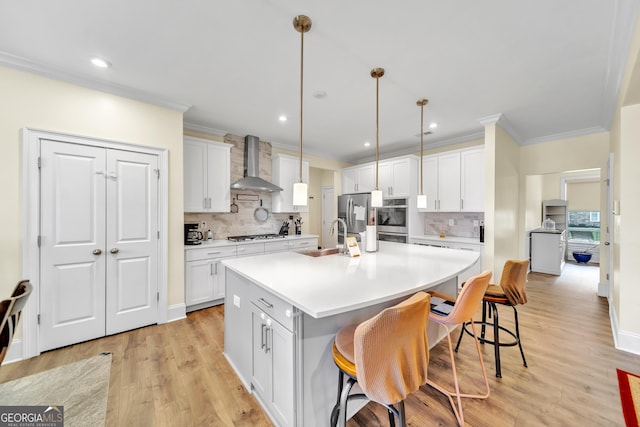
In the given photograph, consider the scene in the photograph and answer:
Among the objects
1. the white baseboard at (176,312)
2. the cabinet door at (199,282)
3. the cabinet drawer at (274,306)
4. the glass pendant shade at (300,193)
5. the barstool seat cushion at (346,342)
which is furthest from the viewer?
the cabinet door at (199,282)

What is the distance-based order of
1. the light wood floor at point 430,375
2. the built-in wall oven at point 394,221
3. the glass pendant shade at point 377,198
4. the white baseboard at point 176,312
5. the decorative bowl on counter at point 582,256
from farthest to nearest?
the decorative bowl on counter at point 582,256
the built-in wall oven at point 394,221
the white baseboard at point 176,312
the glass pendant shade at point 377,198
the light wood floor at point 430,375

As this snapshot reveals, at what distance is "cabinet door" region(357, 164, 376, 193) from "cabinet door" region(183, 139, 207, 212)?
3.15m

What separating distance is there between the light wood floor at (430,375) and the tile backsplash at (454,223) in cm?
176

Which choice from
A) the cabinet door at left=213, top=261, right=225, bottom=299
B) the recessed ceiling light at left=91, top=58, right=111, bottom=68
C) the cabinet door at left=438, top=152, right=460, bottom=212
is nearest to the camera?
the recessed ceiling light at left=91, top=58, right=111, bottom=68

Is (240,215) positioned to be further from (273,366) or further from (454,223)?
(454,223)

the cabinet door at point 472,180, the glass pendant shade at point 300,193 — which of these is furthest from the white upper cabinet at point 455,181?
the glass pendant shade at point 300,193

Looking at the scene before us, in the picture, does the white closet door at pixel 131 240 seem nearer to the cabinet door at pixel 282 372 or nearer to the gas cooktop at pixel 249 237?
the gas cooktop at pixel 249 237

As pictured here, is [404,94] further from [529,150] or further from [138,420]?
[138,420]

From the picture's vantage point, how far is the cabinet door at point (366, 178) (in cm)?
525

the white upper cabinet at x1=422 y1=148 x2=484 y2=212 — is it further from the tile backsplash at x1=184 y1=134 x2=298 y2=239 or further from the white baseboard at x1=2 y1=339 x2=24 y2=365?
the white baseboard at x1=2 y1=339 x2=24 y2=365

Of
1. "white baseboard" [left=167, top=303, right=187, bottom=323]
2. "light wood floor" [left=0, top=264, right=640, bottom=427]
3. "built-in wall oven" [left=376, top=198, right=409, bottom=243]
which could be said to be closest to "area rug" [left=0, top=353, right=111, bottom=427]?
"light wood floor" [left=0, top=264, right=640, bottom=427]

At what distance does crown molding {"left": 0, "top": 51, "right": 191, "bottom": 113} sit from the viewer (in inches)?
85.7

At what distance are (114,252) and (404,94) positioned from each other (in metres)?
3.61

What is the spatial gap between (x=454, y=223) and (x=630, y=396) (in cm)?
309
